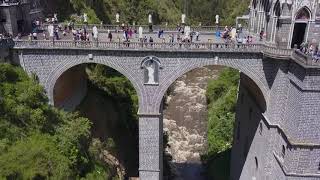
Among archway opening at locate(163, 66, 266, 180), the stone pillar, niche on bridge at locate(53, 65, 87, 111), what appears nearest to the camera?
the stone pillar

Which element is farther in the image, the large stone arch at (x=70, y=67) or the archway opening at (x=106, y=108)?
the archway opening at (x=106, y=108)

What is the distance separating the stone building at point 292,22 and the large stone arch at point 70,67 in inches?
429

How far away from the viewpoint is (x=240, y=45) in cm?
2862

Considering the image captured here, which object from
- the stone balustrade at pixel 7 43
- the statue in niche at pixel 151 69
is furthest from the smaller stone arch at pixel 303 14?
the stone balustrade at pixel 7 43

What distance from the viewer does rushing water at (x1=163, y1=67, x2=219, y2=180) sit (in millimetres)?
47219

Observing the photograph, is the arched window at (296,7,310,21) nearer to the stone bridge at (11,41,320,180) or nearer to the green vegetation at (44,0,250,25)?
the stone bridge at (11,41,320,180)

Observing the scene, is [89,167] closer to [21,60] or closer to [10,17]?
[21,60]

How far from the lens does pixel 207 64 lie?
2923cm

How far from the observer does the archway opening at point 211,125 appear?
35625 millimetres

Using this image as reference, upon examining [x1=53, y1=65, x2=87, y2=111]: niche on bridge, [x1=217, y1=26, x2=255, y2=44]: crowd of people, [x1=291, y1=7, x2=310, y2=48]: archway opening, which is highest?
[x1=291, y1=7, x2=310, y2=48]: archway opening

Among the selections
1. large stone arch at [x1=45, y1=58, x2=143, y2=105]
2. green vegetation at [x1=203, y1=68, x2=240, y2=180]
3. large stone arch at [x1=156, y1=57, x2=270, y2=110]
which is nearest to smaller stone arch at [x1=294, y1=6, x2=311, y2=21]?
large stone arch at [x1=156, y1=57, x2=270, y2=110]

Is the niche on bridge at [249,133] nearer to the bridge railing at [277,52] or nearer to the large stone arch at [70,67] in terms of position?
the bridge railing at [277,52]

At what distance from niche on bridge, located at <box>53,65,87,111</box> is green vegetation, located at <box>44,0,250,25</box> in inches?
645

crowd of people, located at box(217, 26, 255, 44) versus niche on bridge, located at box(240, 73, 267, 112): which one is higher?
crowd of people, located at box(217, 26, 255, 44)
